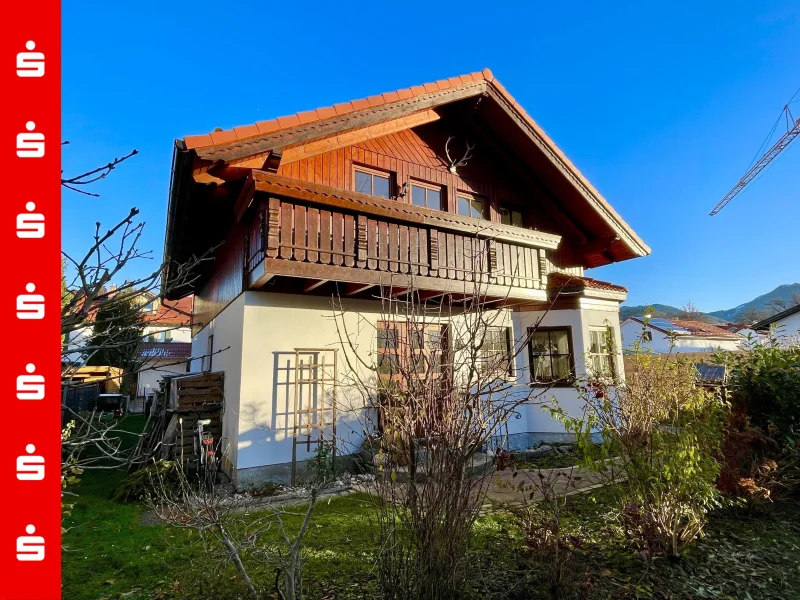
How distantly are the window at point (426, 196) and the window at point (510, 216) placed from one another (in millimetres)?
2211

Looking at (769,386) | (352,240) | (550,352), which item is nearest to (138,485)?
(352,240)

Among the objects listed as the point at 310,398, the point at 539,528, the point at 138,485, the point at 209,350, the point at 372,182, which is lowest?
the point at 138,485

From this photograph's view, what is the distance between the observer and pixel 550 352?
11531 mm

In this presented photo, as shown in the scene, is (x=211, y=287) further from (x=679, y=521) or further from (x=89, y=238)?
(x=679, y=521)

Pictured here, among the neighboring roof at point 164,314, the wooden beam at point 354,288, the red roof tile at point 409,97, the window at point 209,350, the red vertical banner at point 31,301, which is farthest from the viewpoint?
the window at point 209,350

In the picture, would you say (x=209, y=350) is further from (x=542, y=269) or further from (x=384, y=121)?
(x=542, y=269)

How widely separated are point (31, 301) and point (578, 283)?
37.1 feet

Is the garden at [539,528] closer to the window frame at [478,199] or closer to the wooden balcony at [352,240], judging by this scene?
the wooden balcony at [352,240]

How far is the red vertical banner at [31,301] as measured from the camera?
191 cm

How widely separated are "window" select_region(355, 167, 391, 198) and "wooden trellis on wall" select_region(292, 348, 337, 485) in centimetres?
392

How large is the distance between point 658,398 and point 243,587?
15.1 feet

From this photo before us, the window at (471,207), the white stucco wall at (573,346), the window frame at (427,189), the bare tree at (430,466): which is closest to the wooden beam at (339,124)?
the window frame at (427,189)

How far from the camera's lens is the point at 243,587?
11.0 ft

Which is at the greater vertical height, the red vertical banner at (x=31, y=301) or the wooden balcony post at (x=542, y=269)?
the wooden balcony post at (x=542, y=269)
